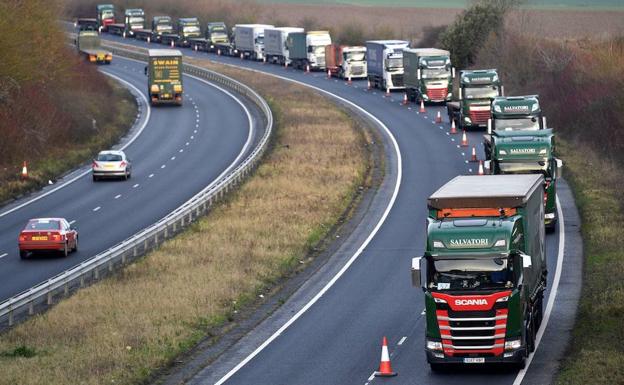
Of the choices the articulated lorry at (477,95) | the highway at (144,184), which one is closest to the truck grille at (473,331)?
the highway at (144,184)

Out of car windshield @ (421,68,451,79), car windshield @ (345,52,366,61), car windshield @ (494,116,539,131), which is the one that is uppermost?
car windshield @ (494,116,539,131)

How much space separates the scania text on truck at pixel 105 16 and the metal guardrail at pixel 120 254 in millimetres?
101898

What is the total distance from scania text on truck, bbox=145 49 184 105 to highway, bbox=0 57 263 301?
0.93 meters

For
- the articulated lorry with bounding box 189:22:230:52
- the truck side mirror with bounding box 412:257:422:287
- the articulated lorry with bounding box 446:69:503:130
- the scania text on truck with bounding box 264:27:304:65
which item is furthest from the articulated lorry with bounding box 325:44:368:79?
the truck side mirror with bounding box 412:257:422:287

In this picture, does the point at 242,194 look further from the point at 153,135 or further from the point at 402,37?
the point at 402,37

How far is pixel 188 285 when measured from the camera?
41.0 metres

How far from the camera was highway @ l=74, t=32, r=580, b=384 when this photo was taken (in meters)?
30.3

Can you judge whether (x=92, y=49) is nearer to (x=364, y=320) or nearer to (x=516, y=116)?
(x=516, y=116)

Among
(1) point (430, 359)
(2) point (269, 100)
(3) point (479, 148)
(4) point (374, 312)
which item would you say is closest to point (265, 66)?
(2) point (269, 100)

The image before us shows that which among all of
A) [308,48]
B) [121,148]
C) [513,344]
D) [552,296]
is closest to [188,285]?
[552,296]

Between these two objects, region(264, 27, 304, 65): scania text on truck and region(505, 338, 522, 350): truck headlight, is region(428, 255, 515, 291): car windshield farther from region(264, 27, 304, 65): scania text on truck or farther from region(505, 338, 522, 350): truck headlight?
region(264, 27, 304, 65): scania text on truck

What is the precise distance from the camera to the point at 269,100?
339 ft

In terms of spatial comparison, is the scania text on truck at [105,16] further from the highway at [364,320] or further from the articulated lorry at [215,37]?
the highway at [364,320]

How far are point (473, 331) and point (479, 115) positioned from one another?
53.4 meters
